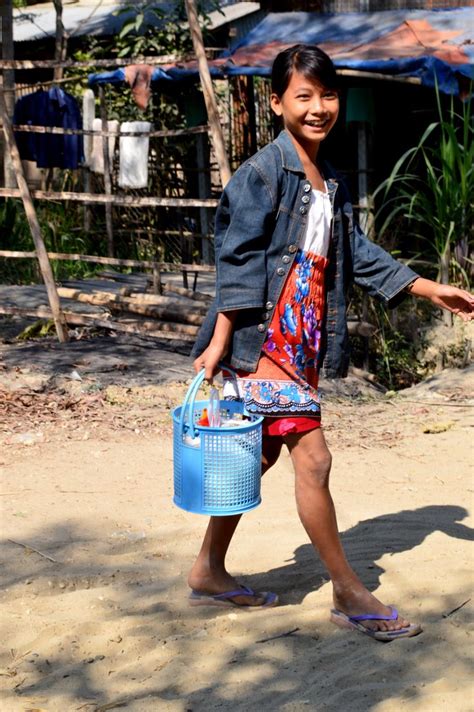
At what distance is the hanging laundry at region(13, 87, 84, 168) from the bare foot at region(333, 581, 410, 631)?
22.1 feet

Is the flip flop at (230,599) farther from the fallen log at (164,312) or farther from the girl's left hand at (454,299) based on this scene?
the fallen log at (164,312)

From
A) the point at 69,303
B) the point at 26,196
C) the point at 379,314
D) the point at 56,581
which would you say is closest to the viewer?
the point at 56,581

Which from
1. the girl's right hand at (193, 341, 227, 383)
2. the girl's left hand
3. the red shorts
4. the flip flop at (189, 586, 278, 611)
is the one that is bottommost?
the flip flop at (189, 586, 278, 611)

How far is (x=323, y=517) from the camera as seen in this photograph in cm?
313

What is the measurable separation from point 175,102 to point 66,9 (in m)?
6.21

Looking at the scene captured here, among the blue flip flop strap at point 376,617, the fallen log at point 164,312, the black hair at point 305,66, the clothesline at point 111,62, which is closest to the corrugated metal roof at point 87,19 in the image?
the clothesline at point 111,62

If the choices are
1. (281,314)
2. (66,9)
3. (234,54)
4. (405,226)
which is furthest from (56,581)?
(66,9)

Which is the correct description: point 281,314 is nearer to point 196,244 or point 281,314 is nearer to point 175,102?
point 196,244

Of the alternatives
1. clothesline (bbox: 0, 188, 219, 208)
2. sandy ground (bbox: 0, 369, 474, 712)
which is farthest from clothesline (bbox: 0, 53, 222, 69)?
sandy ground (bbox: 0, 369, 474, 712)

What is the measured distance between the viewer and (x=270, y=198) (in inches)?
120

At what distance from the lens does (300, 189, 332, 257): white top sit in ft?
10.4

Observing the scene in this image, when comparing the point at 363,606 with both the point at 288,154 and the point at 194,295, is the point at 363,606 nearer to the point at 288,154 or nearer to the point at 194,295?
the point at 288,154

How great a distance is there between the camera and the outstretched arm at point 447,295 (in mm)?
3256

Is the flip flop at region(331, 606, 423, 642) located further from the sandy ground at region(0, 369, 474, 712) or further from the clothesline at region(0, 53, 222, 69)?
the clothesline at region(0, 53, 222, 69)
